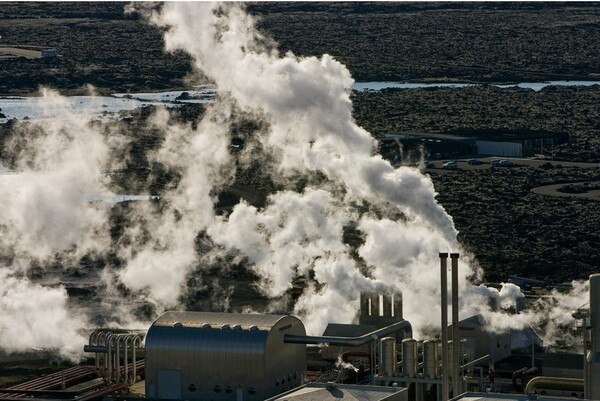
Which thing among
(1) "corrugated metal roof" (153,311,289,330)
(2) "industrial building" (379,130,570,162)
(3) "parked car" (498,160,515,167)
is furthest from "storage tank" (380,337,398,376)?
(3) "parked car" (498,160,515,167)

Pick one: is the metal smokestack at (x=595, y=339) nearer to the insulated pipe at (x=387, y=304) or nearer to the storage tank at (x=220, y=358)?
the storage tank at (x=220, y=358)

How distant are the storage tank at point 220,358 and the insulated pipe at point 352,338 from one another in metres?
0.47

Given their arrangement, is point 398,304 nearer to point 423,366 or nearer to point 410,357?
point 410,357

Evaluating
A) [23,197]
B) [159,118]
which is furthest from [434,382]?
[159,118]

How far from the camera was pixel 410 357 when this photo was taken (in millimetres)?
62750

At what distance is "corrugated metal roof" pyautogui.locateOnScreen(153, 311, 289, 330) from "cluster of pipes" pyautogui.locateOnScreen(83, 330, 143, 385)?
11.3ft

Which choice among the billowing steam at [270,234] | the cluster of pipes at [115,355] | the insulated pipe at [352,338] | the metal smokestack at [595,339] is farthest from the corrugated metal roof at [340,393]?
the billowing steam at [270,234]

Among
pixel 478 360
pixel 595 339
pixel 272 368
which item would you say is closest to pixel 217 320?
pixel 272 368

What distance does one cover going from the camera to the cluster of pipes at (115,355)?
Answer: 67.4m

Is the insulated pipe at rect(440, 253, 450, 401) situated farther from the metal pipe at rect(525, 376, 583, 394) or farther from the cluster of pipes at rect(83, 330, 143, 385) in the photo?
the cluster of pipes at rect(83, 330, 143, 385)

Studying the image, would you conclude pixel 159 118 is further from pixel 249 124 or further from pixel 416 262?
pixel 416 262

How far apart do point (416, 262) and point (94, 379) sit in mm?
19485

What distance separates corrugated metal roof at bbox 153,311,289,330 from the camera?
6369 centimetres

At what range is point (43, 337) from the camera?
77.6 meters
